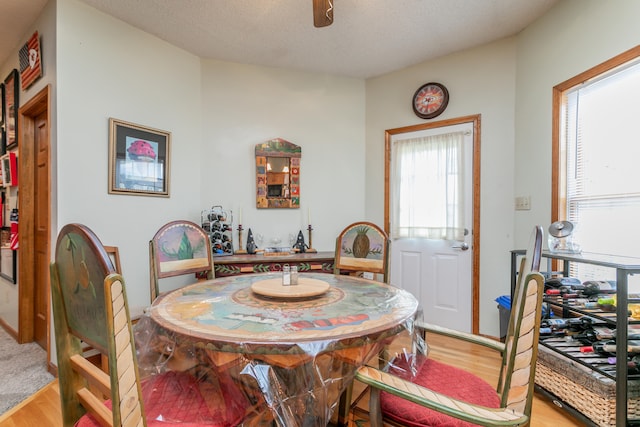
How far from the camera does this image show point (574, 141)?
229 cm

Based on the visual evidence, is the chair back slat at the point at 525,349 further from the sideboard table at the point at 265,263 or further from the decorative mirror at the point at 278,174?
the decorative mirror at the point at 278,174

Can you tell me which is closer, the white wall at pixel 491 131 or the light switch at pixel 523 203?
the light switch at pixel 523 203

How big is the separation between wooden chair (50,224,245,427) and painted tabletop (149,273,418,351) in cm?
22

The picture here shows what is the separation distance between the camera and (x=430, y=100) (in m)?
3.20

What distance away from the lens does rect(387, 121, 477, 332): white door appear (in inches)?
119

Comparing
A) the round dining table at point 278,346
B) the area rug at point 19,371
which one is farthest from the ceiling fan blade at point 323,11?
the area rug at point 19,371

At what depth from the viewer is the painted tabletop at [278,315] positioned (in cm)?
99

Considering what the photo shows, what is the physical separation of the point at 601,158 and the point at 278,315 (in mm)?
2330

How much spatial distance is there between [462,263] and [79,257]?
9.90ft

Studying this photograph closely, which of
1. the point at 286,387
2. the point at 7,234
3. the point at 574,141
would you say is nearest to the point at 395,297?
the point at 286,387

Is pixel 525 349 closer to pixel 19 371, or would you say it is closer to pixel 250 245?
pixel 250 245

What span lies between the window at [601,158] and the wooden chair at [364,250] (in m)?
1.36

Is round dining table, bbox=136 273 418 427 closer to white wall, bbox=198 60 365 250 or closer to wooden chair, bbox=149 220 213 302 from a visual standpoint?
wooden chair, bbox=149 220 213 302

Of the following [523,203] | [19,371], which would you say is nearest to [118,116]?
[19,371]
